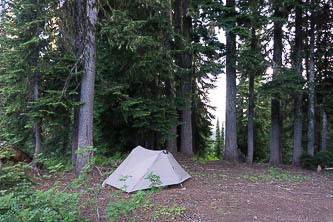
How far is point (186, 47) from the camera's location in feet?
27.1

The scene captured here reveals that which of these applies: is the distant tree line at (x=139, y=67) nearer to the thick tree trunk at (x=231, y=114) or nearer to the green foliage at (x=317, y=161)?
the thick tree trunk at (x=231, y=114)

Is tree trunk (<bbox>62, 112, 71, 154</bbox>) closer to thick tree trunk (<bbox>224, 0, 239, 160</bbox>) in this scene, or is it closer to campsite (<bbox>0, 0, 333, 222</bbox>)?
campsite (<bbox>0, 0, 333, 222</bbox>)

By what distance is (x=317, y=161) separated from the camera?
8.73m

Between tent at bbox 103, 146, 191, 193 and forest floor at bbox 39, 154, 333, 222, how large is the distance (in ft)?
0.78

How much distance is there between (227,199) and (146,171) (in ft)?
6.43

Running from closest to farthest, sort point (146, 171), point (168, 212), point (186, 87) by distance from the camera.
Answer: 1. point (168, 212)
2. point (146, 171)
3. point (186, 87)

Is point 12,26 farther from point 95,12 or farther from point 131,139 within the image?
point 131,139

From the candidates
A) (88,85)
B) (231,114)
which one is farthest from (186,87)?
(88,85)

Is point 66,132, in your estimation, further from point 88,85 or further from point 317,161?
point 317,161

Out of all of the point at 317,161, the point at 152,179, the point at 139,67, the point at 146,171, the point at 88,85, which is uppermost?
the point at 139,67

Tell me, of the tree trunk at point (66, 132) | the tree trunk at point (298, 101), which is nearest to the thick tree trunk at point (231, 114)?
the tree trunk at point (298, 101)

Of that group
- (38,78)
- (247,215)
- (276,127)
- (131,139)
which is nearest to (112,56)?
(38,78)

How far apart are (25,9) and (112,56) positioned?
2.82 metres

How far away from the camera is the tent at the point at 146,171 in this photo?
518 centimetres
